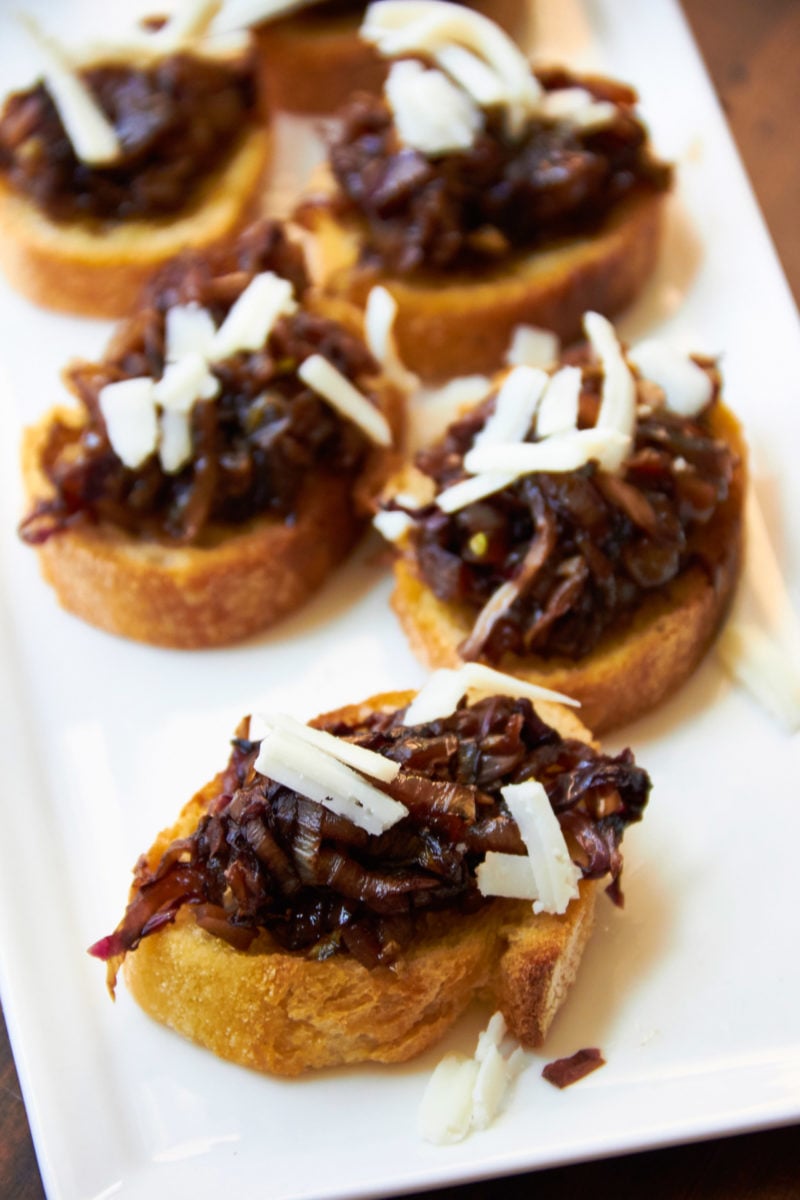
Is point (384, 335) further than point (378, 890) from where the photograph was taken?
Yes

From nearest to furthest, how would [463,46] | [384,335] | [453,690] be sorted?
[453,690], [384,335], [463,46]

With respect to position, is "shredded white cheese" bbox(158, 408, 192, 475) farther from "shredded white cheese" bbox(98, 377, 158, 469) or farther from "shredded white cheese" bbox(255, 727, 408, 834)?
"shredded white cheese" bbox(255, 727, 408, 834)

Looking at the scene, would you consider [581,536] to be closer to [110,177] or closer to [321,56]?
[110,177]

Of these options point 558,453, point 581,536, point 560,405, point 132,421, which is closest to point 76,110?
point 132,421

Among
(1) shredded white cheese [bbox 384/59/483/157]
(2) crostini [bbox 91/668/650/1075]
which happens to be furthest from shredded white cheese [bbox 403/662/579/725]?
(1) shredded white cheese [bbox 384/59/483/157]

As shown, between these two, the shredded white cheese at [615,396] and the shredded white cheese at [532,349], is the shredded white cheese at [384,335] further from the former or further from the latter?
the shredded white cheese at [615,396]

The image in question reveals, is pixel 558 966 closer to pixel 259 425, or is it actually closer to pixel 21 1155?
pixel 21 1155

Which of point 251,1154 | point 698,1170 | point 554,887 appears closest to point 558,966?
point 554,887
